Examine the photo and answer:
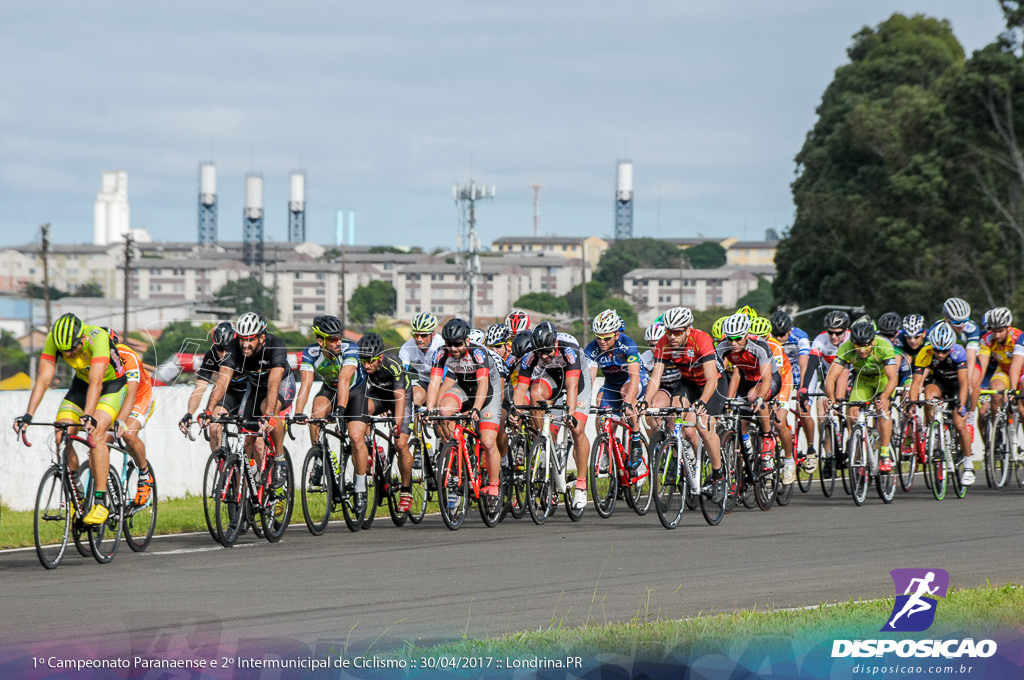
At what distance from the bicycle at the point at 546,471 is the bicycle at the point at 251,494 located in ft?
8.16

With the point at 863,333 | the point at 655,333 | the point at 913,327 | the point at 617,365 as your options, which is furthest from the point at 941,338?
the point at 617,365

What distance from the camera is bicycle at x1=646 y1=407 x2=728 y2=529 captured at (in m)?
14.2

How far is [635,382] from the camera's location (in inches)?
604

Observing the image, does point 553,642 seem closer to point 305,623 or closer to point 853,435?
point 305,623

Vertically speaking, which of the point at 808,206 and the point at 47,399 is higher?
the point at 808,206

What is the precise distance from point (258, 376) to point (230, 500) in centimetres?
132

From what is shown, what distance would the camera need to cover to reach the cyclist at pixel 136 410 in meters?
12.3

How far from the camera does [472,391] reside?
1499 centimetres

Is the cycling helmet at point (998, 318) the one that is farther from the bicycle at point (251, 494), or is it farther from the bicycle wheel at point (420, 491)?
the bicycle at point (251, 494)

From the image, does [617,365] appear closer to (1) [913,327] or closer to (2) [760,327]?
(2) [760,327]

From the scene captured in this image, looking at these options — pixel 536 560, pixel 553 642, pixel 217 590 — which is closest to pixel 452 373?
pixel 536 560

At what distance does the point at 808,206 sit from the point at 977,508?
4171cm

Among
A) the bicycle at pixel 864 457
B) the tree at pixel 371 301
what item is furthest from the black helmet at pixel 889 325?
the tree at pixel 371 301

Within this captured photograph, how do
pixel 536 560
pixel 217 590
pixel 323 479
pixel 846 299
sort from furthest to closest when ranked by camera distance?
pixel 846 299, pixel 323 479, pixel 536 560, pixel 217 590
